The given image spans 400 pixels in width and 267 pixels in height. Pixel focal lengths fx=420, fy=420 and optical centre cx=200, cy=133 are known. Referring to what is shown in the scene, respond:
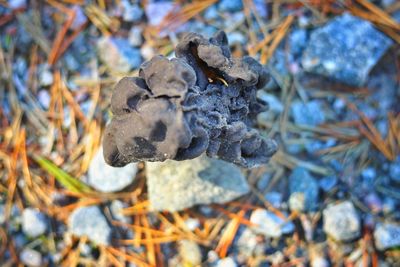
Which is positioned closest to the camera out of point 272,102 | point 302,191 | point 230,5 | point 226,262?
point 226,262

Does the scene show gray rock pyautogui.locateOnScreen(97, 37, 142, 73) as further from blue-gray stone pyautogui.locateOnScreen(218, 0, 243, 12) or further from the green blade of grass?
the green blade of grass

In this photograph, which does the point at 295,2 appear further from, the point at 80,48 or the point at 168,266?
the point at 168,266

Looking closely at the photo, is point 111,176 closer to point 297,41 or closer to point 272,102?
point 272,102

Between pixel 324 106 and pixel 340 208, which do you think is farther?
pixel 324 106

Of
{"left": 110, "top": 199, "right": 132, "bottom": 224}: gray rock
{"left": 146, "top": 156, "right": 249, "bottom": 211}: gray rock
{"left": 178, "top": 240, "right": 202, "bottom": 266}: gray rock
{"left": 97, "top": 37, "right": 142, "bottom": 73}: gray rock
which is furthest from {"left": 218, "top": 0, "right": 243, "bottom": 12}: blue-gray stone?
{"left": 178, "top": 240, "right": 202, "bottom": 266}: gray rock

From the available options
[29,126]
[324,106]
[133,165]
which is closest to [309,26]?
[324,106]

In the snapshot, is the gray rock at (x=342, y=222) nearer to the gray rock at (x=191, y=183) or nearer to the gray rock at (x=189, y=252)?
the gray rock at (x=191, y=183)

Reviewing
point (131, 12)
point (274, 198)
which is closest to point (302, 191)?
point (274, 198)
